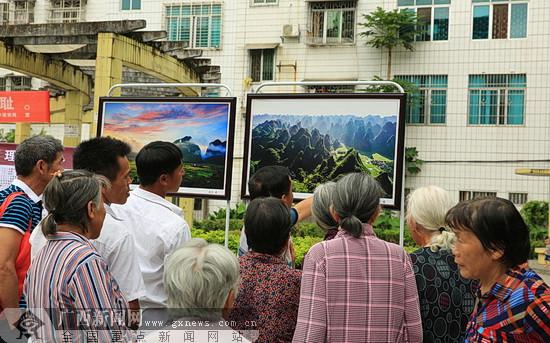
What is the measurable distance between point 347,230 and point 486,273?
0.60 m

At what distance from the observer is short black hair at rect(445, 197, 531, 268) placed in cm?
191

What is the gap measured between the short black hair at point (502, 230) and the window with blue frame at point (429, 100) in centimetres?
1372

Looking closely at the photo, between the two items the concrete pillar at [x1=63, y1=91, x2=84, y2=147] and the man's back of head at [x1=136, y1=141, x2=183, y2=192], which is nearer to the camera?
the man's back of head at [x1=136, y1=141, x2=183, y2=192]

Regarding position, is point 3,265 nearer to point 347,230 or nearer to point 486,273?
point 347,230

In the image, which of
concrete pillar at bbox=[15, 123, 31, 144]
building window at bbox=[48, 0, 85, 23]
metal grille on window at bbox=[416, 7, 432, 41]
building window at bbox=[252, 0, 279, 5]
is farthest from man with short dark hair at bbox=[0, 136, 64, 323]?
building window at bbox=[48, 0, 85, 23]

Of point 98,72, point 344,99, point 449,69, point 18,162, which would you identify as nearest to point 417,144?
point 449,69

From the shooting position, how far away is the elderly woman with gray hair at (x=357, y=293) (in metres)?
2.32

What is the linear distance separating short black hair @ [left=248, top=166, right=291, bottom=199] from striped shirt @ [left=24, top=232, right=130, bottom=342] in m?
1.32

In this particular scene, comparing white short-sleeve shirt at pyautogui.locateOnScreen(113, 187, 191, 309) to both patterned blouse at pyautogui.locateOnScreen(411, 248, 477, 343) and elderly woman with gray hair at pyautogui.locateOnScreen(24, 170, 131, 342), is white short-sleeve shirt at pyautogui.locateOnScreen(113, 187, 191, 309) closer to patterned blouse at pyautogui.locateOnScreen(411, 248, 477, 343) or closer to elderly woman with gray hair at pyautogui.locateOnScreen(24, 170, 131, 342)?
elderly woman with gray hair at pyautogui.locateOnScreen(24, 170, 131, 342)

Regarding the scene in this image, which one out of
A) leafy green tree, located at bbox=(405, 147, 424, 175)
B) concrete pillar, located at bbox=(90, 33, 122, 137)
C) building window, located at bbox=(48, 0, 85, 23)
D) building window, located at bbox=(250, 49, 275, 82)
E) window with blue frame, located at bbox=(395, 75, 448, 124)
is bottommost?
leafy green tree, located at bbox=(405, 147, 424, 175)

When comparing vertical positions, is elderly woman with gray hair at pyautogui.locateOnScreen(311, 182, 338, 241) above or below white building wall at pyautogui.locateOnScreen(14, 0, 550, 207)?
below

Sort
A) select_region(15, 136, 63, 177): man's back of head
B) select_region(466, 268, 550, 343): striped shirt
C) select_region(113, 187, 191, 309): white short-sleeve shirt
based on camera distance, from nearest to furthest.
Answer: select_region(466, 268, 550, 343): striped shirt < select_region(113, 187, 191, 309): white short-sleeve shirt < select_region(15, 136, 63, 177): man's back of head

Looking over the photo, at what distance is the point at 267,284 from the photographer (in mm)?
2453

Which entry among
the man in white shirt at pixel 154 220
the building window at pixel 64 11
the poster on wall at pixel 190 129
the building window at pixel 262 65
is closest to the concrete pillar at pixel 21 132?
the building window at pixel 64 11
